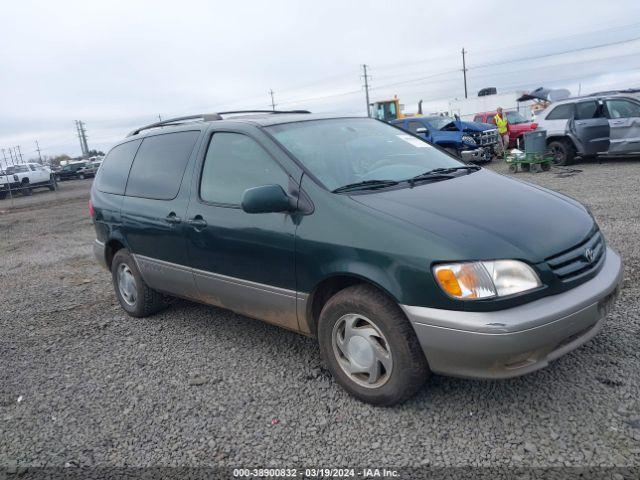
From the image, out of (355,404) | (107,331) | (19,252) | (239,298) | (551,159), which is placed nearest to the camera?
(355,404)

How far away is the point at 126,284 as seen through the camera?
4949 millimetres

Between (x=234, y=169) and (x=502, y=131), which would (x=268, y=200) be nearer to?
(x=234, y=169)

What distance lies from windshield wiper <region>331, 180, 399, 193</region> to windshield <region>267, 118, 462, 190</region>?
0.12 ft

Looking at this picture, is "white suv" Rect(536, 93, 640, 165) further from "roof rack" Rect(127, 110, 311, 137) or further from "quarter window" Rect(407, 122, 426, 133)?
"roof rack" Rect(127, 110, 311, 137)

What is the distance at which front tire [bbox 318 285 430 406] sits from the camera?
2.72 metres

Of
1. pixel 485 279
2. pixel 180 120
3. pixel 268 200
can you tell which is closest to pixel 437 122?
pixel 180 120

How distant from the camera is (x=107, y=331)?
4.66 meters

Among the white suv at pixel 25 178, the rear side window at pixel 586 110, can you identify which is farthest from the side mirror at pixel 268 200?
the white suv at pixel 25 178

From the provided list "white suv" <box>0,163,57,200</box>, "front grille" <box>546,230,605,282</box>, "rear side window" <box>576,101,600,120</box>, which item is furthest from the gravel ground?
"white suv" <box>0,163,57,200</box>

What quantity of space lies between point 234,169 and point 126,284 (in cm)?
201

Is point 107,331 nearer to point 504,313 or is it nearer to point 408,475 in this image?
point 408,475

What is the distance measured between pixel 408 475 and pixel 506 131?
57.3 feet

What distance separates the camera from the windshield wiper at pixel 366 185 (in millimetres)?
3150

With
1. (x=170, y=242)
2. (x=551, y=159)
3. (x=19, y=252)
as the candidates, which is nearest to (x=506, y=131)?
(x=551, y=159)
